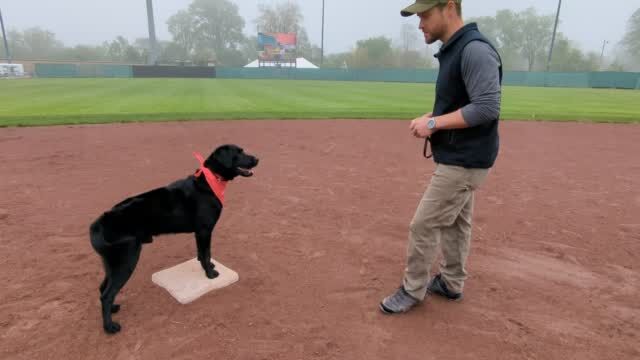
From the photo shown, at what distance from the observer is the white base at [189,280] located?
3287mm

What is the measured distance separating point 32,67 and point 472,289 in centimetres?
6884

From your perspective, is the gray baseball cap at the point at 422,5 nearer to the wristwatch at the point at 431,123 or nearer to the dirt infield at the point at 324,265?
the wristwatch at the point at 431,123

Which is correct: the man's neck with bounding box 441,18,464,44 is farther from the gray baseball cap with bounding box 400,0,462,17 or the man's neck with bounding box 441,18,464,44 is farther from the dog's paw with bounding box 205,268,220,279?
the dog's paw with bounding box 205,268,220,279

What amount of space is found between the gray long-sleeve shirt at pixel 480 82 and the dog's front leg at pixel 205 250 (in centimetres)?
225

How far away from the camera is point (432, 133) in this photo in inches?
109

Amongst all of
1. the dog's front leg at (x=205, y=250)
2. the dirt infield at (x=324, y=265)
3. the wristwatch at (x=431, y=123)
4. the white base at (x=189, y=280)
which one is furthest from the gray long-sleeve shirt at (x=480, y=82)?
the white base at (x=189, y=280)

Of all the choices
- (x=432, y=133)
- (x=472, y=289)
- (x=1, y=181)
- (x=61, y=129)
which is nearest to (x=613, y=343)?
(x=472, y=289)

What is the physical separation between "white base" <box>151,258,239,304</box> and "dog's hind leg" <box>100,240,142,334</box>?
53 cm

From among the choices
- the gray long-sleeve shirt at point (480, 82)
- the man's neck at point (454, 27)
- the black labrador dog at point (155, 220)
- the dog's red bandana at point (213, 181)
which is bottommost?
the black labrador dog at point (155, 220)

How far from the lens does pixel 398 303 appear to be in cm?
314

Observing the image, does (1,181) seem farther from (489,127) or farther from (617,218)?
(617,218)

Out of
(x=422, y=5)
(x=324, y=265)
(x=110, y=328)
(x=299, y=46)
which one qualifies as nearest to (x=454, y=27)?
(x=422, y=5)

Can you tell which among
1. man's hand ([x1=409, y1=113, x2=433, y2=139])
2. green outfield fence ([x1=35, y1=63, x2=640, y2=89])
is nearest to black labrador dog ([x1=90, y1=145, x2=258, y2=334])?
man's hand ([x1=409, y1=113, x2=433, y2=139])

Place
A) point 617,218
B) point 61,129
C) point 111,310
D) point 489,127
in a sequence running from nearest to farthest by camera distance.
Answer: point 489,127
point 111,310
point 617,218
point 61,129
